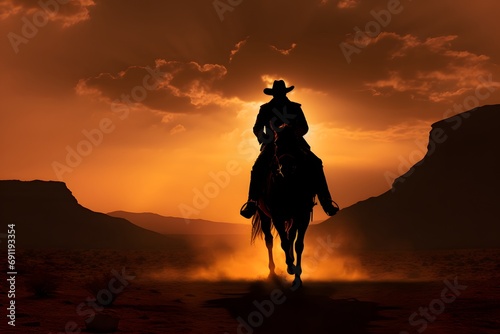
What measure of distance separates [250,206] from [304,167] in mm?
2148

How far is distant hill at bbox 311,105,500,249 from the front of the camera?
284 ft

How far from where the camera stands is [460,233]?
86125mm

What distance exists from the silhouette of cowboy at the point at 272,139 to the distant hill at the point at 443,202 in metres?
77.7

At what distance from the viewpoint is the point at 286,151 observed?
428 inches

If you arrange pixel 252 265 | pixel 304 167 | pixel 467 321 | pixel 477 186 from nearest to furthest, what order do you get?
pixel 467 321 → pixel 304 167 → pixel 252 265 → pixel 477 186

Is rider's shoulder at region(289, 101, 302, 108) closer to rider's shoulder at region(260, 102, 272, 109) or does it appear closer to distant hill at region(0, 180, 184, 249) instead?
rider's shoulder at region(260, 102, 272, 109)

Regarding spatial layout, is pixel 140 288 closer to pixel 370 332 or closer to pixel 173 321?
pixel 173 321

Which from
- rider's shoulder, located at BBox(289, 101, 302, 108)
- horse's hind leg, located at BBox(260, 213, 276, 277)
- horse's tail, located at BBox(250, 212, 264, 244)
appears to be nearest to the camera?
rider's shoulder, located at BBox(289, 101, 302, 108)

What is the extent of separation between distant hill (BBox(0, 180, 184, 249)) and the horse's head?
10463 cm

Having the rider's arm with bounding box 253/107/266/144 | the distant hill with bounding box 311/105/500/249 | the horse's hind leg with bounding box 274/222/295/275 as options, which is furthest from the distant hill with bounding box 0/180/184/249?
the horse's hind leg with bounding box 274/222/295/275

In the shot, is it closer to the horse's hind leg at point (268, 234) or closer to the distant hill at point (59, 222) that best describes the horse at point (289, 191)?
the horse's hind leg at point (268, 234)

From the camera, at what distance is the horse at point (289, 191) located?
10922 millimetres

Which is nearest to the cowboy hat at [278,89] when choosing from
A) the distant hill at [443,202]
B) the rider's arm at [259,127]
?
the rider's arm at [259,127]

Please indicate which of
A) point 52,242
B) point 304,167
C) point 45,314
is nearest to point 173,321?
point 45,314
